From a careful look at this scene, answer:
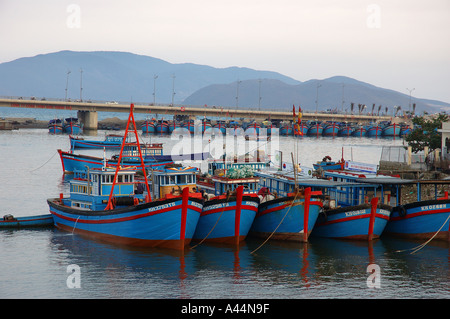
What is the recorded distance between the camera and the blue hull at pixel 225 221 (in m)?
41.0

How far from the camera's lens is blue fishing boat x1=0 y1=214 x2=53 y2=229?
155 ft

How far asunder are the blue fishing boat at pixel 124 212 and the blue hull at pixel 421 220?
48.8ft

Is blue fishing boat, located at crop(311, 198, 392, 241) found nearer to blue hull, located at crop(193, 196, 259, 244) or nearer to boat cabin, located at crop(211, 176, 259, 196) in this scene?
blue hull, located at crop(193, 196, 259, 244)

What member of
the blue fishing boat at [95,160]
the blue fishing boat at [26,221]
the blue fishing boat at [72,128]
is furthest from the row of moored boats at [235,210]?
the blue fishing boat at [72,128]

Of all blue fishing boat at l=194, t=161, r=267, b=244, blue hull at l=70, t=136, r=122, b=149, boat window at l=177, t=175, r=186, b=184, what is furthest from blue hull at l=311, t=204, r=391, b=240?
blue hull at l=70, t=136, r=122, b=149

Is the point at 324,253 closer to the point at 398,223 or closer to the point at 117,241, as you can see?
the point at 398,223

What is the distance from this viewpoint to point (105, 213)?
1634 inches

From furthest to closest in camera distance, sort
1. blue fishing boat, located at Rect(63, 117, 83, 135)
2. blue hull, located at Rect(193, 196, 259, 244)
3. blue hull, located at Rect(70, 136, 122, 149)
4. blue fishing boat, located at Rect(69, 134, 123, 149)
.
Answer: blue fishing boat, located at Rect(63, 117, 83, 135)
blue hull, located at Rect(70, 136, 122, 149)
blue fishing boat, located at Rect(69, 134, 123, 149)
blue hull, located at Rect(193, 196, 259, 244)

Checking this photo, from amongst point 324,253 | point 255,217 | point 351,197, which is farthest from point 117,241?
point 351,197

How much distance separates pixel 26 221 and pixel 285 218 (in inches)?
807

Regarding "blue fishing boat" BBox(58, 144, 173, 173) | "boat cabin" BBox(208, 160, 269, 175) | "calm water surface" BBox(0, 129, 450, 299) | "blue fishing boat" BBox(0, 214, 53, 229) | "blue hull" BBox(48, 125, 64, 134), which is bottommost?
"calm water surface" BBox(0, 129, 450, 299)

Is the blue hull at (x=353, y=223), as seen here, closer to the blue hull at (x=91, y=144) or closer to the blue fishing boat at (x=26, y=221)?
the blue fishing boat at (x=26, y=221)
